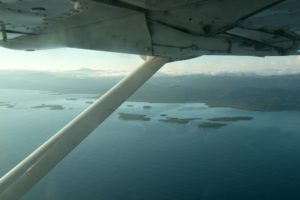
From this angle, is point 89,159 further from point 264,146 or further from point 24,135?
point 264,146

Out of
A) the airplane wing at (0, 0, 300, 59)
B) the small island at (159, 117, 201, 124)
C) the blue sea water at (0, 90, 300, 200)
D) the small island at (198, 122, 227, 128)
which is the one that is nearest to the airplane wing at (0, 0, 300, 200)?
the airplane wing at (0, 0, 300, 59)

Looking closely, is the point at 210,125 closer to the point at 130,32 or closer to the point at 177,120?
the point at 177,120

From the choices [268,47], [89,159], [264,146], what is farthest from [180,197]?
[268,47]

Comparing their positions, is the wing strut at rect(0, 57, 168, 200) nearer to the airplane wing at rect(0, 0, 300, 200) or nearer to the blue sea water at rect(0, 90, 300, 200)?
the airplane wing at rect(0, 0, 300, 200)

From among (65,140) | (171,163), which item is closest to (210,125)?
(171,163)

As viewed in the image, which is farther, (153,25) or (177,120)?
(177,120)

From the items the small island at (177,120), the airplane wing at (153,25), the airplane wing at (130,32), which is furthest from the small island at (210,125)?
the airplane wing at (153,25)

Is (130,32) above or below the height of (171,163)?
above
